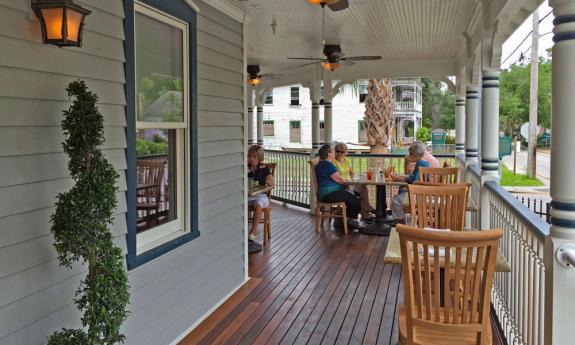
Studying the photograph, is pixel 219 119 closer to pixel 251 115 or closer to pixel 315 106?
pixel 315 106

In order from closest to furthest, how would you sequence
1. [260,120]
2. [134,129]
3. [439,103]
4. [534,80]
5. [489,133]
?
[134,129] → [489,133] → [260,120] → [534,80] → [439,103]

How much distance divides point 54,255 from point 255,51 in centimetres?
639

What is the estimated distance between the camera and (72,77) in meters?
2.46

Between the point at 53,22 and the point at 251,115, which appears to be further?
the point at 251,115

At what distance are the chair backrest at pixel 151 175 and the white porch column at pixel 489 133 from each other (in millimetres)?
3005

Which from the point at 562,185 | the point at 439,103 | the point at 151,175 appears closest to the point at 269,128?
the point at 439,103

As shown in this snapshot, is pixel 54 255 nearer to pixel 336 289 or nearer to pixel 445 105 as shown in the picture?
pixel 336 289

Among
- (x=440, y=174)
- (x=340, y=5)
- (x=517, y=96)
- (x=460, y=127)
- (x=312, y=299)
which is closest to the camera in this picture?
(x=340, y=5)

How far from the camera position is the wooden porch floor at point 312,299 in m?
3.66

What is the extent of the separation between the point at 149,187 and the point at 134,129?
0.53 m

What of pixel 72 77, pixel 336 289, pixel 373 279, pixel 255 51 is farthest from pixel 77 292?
pixel 255 51

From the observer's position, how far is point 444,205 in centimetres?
409

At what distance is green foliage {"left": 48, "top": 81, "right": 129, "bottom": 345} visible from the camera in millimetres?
2104

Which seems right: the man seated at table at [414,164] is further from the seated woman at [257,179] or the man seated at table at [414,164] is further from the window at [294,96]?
the window at [294,96]
